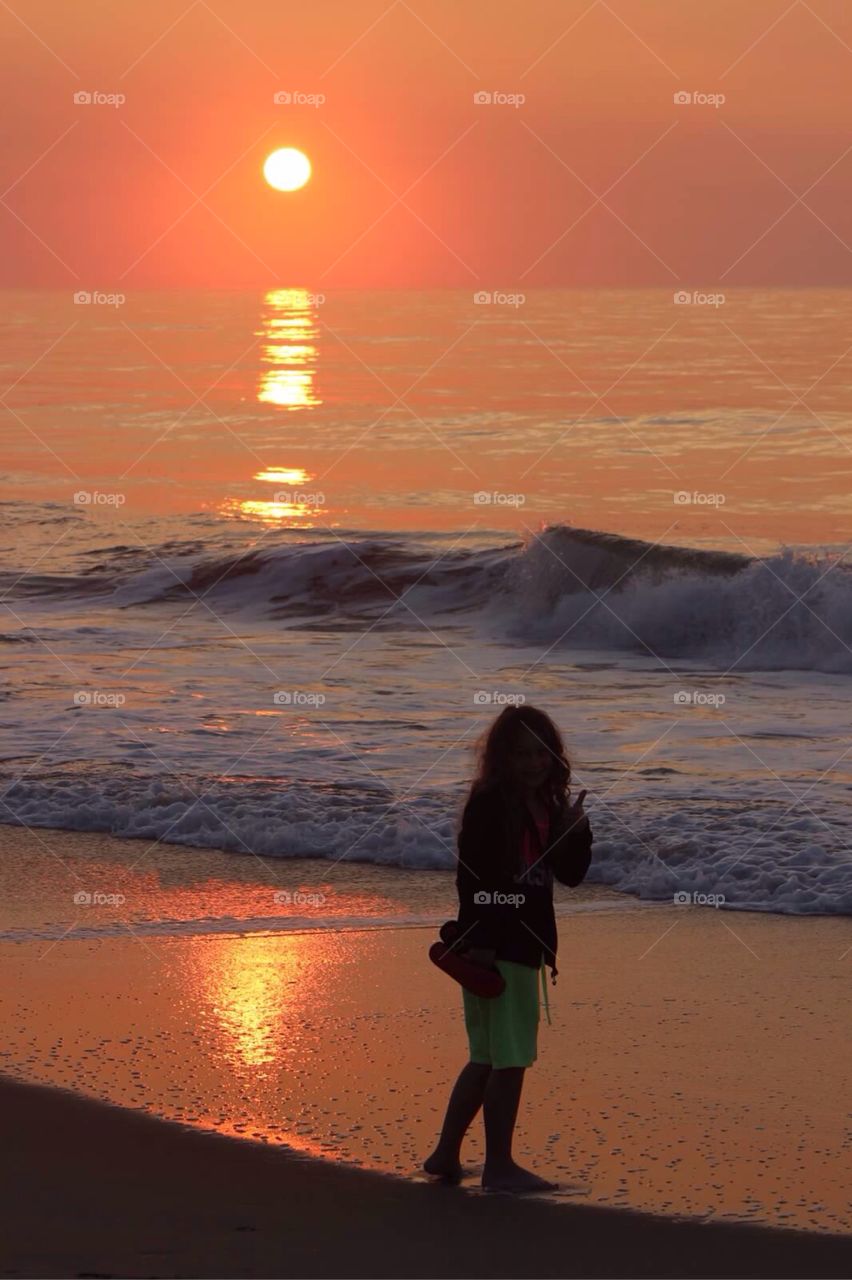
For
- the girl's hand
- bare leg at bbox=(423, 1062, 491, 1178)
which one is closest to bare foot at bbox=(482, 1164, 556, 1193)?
bare leg at bbox=(423, 1062, 491, 1178)

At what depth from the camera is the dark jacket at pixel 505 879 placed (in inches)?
198

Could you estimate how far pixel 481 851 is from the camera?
5.05 metres

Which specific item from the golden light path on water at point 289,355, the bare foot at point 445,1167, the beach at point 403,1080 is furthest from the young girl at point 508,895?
the golden light path on water at point 289,355

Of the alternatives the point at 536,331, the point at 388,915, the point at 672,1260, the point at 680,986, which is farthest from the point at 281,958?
the point at 536,331

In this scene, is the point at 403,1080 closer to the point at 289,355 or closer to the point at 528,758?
the point at 528,758

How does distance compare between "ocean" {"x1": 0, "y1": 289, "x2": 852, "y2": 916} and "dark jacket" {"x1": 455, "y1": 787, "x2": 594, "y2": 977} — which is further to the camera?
"ocean" {"x1": 0, "y1": 289, "x2": 852, "y2": 916}

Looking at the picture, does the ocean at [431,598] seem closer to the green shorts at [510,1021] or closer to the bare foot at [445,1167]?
the green shorts at [510,1021]

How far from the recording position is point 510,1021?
5035mm

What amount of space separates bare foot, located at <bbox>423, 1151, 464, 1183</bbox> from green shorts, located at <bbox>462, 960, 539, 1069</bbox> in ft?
0.97

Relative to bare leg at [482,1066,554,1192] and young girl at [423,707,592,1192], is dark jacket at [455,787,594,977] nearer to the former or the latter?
young girl at [423,707,592,1192]

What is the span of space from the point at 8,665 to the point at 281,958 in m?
9.92

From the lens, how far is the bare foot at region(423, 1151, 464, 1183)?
4.98 meters

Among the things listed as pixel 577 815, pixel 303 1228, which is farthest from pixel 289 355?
pixel 303 1228

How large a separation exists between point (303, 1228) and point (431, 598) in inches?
737
